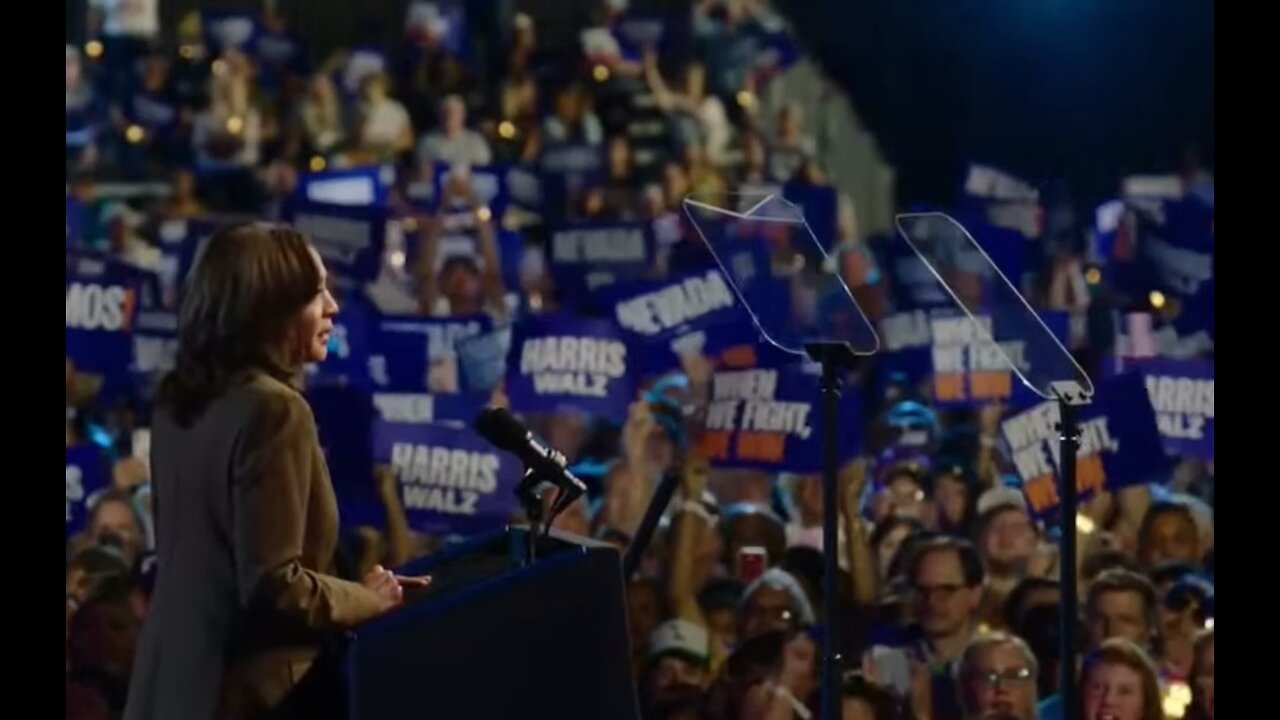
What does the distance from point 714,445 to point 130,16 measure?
Answer: 6960 mm

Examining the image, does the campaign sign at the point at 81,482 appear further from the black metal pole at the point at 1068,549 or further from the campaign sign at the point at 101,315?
the black metal pole at the point at 1068,549

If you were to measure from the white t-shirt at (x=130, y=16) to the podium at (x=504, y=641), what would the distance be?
945cm

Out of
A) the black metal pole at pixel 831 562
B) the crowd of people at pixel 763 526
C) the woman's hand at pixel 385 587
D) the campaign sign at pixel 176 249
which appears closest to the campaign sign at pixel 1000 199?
the crowd of people at pixel 763 526

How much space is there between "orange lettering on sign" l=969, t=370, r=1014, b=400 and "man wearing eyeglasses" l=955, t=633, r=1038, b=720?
1202mm

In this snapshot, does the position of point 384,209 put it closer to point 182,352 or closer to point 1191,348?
point 1191,348

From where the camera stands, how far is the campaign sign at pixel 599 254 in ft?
26.0

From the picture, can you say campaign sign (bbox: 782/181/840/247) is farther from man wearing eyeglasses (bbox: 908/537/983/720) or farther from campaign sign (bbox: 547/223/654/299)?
man wearing eyeglasses (bbox: 908/537/983/720)

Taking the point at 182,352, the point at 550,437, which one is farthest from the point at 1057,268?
the point at 182,352

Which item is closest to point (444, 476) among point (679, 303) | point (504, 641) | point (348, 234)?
point (679, 303)

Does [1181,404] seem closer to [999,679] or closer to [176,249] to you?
[999,679]
